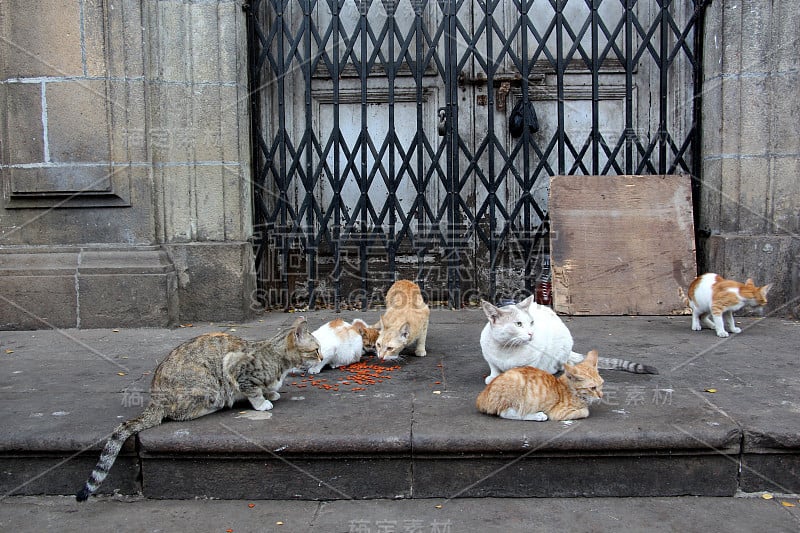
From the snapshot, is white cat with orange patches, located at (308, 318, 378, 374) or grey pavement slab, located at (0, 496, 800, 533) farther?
white cat with orange patches, located at (308, 318, 378, 374)

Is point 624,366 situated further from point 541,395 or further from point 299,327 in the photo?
point 299,327

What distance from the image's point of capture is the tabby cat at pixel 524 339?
4.32m

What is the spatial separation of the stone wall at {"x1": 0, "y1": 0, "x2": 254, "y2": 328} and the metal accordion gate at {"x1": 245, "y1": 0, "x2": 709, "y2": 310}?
740mm

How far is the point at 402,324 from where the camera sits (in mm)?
5344

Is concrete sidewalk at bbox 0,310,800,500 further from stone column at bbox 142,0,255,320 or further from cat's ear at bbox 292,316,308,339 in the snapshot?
stone column at bbox 142,0,255,320

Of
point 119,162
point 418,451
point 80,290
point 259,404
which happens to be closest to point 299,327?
point 259,404

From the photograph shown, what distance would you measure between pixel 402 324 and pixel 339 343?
1.64 feet

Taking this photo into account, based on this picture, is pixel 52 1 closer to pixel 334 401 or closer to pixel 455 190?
pixel 455 190

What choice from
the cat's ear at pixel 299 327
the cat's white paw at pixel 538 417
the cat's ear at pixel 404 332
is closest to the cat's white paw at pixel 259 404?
the cat's ear at pixel 299 327

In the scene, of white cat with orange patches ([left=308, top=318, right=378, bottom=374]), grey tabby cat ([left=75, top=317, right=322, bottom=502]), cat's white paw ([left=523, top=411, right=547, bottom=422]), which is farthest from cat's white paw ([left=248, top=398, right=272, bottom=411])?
cat's white paw ([left=523, top=411, right=547, bottom=422])

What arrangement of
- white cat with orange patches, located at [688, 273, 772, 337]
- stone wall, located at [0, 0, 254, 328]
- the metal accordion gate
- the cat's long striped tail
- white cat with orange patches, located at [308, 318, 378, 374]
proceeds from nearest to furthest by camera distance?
the cat's long striped tail → white cat with orange patches, located at [308, 318, 378, 374] → white cat with orange patches, located at [688, 273, 772, 337] → stone wall, located at [0, 0, 254, 328] → the metal accordion gate

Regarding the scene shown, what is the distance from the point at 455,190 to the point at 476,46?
5.44 feet

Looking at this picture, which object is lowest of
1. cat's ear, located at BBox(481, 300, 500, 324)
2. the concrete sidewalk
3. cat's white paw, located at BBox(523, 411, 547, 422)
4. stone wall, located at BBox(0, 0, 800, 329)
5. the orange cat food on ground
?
the concrete sidewalk

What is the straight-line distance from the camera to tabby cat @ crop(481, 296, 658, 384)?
4.32m
